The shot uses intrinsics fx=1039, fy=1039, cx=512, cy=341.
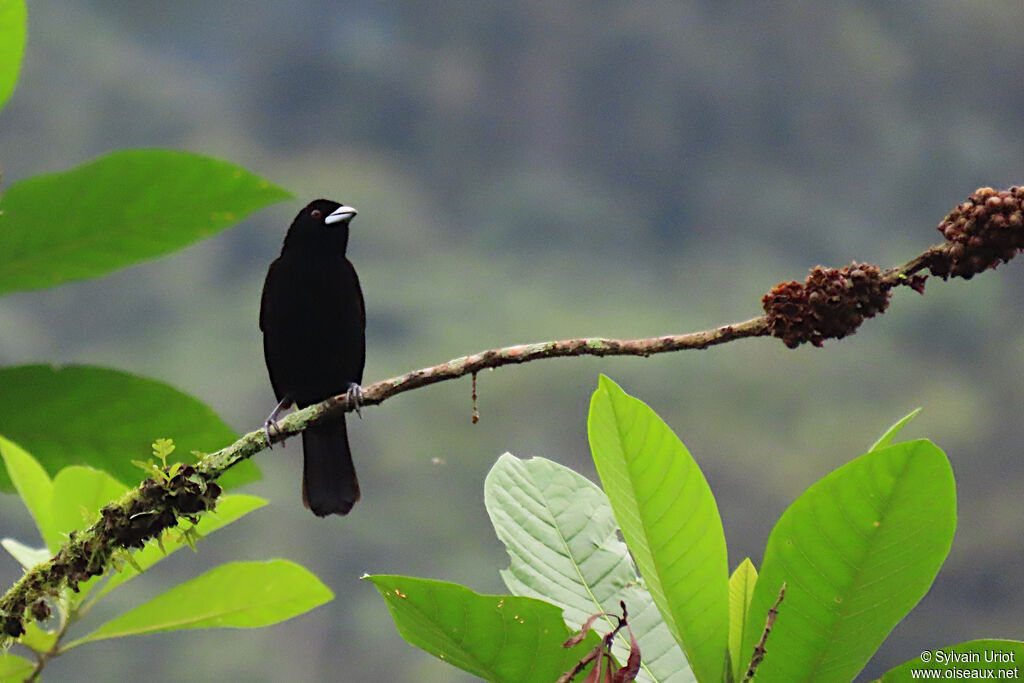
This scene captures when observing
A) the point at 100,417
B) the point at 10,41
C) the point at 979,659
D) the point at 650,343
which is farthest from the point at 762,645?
the point at 10,41

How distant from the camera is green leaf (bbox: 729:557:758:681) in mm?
1395

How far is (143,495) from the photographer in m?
1.43

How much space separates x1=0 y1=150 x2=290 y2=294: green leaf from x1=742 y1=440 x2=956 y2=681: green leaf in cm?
101

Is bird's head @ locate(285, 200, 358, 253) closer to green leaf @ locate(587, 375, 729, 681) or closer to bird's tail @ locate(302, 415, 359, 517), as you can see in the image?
bird's tail @ locate(302, 415, 359, 517)

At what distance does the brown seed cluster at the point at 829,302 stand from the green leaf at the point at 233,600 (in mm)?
824

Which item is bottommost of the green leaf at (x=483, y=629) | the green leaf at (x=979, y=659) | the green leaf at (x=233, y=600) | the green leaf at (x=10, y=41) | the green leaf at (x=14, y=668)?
the green leaf at (x=979, y=659)

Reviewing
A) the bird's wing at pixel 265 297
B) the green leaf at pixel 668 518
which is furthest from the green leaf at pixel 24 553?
the bird's wing at pixel 265 297

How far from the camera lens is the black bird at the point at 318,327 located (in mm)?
3211

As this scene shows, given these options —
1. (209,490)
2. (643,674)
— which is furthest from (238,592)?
(643,674)

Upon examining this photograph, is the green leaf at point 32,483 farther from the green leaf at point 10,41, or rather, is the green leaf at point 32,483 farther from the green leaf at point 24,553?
the green leaf at point 10,41

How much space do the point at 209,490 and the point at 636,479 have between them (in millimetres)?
602

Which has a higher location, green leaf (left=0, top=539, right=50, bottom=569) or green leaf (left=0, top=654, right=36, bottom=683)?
green leaf (left=0, top=539, right=50, bottom=569)

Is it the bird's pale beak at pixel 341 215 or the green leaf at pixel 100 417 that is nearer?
the green leaf at pixel 100 417

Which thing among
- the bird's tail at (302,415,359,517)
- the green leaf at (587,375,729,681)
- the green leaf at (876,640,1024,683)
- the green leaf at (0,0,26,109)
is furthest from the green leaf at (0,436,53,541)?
the bird's tail at (302,415,359,517)
